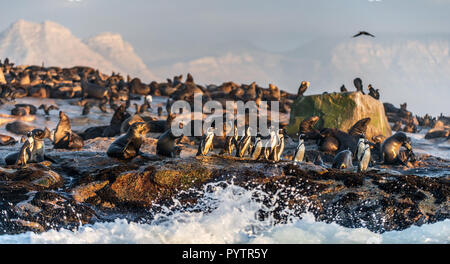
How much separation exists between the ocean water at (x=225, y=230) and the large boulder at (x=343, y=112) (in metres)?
9.84

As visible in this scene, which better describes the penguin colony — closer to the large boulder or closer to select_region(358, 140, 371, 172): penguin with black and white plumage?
select_region(358, 140, 371, 172): penguin with black and white plumage

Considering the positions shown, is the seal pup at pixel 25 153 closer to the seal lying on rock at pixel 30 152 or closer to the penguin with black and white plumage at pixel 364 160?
the seal lying on rock at pixel 30 152

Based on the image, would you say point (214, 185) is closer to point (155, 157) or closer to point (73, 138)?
point (155, 157)

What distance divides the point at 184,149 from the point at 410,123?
490 inches

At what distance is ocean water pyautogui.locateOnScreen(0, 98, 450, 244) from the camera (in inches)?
252

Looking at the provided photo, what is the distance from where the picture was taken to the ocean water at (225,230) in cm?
641

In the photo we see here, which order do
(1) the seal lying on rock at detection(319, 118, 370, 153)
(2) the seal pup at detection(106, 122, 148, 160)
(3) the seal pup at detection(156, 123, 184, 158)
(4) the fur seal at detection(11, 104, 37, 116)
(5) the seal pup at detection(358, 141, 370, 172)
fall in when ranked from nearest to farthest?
(2) the seal pup at detection(106, 122, 148, 160), (5) the seal pup at detection(358, 141, 370, 172), (3) the seal pup at detection(156, 123, 184, 158), (1) the seal lying on rock at detection(319, 118, 370, 153), (4) the fur seal at detection(11, 104, 37, 116)

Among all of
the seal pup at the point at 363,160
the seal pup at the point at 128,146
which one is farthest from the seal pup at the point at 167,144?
the seal pup at the point at 363,160

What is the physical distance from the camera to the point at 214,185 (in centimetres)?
746

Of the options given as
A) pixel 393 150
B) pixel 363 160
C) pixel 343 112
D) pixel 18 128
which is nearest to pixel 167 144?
pixel 363 160

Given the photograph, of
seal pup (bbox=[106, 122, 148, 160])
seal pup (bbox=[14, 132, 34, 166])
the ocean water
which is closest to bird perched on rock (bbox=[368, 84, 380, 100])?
seal pup (bbox=[106, 122, 148, 160])

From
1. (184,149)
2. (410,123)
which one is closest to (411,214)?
(184,149)

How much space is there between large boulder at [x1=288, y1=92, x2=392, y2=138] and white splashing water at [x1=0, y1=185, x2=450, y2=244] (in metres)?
9.97

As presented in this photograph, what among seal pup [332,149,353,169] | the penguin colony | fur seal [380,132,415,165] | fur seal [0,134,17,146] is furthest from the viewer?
fur seal [0,134,17,146]
